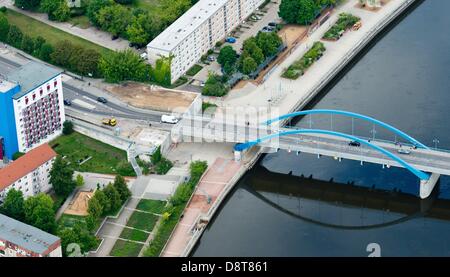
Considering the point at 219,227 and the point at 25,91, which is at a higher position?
the point at 25,91

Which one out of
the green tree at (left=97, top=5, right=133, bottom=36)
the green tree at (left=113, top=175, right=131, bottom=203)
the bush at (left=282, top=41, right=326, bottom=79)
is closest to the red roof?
the green tree at (left=113, top=175, right=131, bottom=203)

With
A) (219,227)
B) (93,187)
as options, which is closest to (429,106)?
(219,227)

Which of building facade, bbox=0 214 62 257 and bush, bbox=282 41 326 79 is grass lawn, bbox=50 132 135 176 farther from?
bush, bbox=282 41 326 79

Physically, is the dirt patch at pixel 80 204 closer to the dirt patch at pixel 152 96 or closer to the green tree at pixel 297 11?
the dirt patch at pixel 152 96

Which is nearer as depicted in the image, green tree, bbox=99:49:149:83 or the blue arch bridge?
the blue arch bridge

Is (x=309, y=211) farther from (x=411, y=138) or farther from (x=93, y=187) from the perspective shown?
(x=93, y=187)

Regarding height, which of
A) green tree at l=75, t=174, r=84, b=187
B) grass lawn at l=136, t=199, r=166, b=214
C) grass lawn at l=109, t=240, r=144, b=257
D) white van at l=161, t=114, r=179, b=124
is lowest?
grass lawn at l=109, t=240, r=144, b=257

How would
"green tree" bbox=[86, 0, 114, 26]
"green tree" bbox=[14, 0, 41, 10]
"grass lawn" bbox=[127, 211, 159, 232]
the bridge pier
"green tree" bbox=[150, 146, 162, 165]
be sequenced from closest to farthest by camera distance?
1. "grass lawn" bbox=[127, 211, 159, 232]
2. the bridge pier
3. "green tree" bbox=[150, 146, 162, 165]
4. "green tree" bbox=[86, 0, 114, 26]
5. "green tree" bbox=[14, 0, 41, 10]
